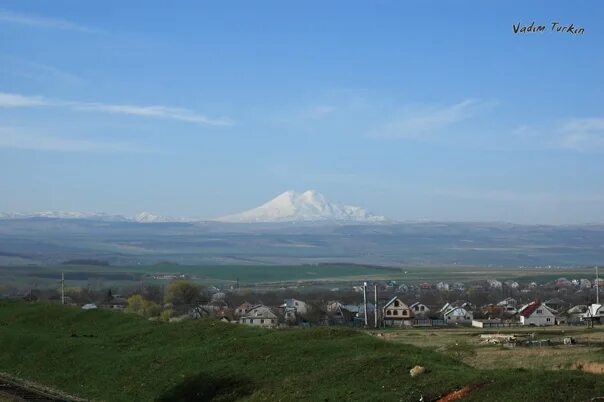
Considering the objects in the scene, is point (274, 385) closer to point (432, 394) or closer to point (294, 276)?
point (432, 394)

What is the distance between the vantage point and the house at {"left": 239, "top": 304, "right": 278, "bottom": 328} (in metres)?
62.6

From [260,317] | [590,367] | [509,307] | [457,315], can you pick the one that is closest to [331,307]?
[457,315]

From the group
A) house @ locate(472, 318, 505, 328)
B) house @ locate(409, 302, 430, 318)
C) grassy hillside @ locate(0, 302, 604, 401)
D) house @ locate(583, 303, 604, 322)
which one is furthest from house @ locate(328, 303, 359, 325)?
grassy hillside @ locate(0, 302, 604, 401)

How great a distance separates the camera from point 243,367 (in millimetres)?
23578

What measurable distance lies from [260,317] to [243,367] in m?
41.2

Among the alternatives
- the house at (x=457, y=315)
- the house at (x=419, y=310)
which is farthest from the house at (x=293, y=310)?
the house at (x=457, y=315)

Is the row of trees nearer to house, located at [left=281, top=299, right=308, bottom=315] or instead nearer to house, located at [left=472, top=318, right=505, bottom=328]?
house, located at [left=281, top=299, right=308, bottom=315]

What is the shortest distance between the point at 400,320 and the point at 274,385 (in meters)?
51.4

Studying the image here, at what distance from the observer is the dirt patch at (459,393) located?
1744 cm

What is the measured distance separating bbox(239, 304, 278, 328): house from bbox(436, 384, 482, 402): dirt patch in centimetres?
4392

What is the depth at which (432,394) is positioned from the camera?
714 inches

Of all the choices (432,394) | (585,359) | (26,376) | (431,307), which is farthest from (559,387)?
(431,307)

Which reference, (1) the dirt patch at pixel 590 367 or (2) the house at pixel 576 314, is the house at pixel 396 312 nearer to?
(2) the house at pixel 576 314

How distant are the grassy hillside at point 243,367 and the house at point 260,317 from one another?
1042 inches
